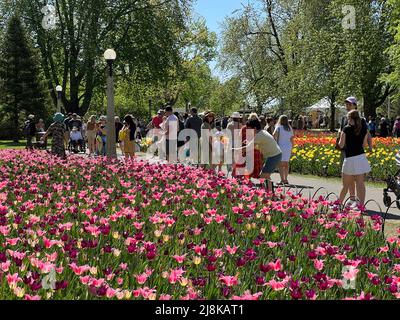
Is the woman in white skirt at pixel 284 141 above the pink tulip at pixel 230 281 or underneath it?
above

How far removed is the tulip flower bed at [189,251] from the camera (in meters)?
3.54

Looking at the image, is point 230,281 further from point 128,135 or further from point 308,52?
point 308,52

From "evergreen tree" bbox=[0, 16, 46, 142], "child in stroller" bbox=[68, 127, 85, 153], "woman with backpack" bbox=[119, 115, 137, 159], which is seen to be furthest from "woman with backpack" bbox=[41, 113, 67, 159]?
"evergreen tree" bbox=[0, 16, 46, 142]

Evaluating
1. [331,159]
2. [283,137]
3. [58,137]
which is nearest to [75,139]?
[58,137]

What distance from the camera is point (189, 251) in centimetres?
464

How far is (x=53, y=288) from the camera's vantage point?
3.38 metres

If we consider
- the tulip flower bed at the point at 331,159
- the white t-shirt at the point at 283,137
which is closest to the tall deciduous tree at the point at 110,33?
the tulip flower bed at the point at 331,159

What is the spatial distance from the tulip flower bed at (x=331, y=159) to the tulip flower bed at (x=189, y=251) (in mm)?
8175

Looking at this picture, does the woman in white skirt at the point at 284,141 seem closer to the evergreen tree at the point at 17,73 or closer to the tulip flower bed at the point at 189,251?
the tulip flower bed at the point at 189,251

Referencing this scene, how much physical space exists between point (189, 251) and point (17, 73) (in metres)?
37.1

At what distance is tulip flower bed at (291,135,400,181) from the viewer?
49.1ft

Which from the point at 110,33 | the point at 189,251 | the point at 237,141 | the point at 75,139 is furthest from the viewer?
the point at 110,33

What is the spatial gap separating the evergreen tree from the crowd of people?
13.3 meters

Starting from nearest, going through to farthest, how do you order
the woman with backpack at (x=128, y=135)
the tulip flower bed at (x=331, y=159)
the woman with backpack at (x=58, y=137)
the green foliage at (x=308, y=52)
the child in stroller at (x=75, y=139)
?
the tulip flower bed at (x=331, y=159), the woman with backpack at (x=58, y=137), the woman with backpack at (x=128, y=135), the child in stroller at (x=75, y=139), the green foliage at (x=308, y=52)
